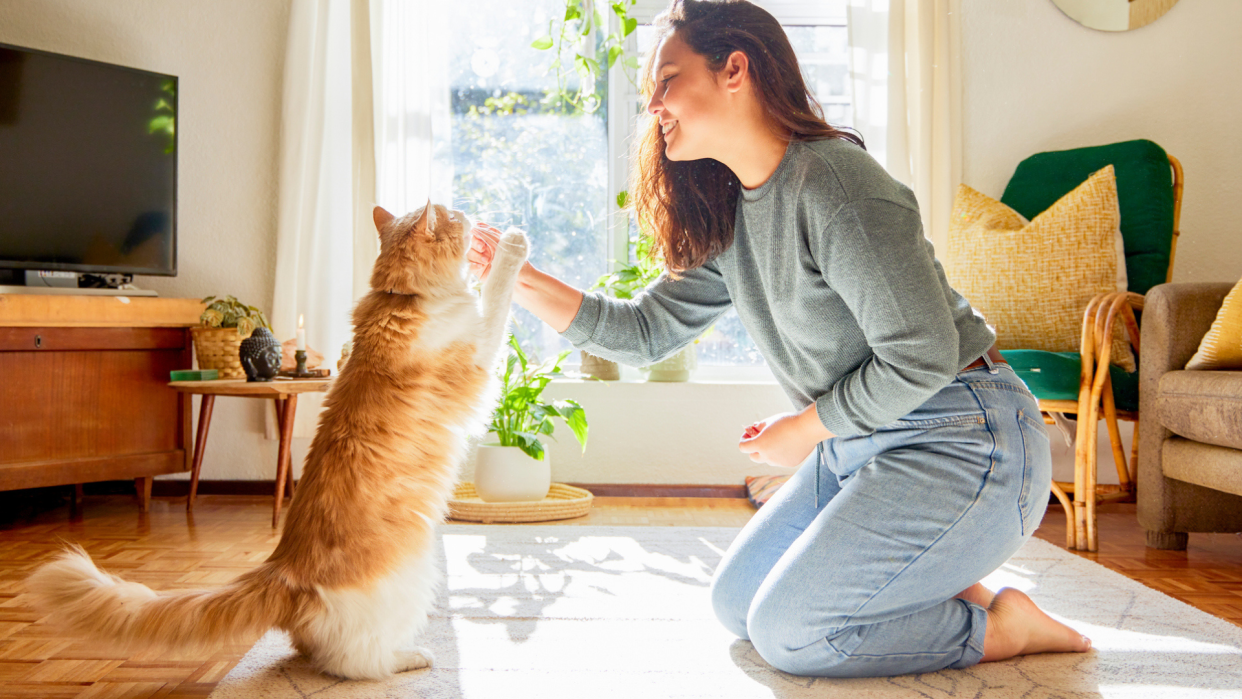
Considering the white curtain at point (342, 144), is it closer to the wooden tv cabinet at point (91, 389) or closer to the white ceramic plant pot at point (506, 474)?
the wooden tv cabinet at point (91, 389)

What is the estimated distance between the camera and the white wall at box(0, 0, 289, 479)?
2.94 m

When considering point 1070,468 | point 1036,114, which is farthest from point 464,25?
point 1070,468

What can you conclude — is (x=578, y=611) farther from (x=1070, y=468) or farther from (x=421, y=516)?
(x=1070, y=468)

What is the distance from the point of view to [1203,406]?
1920 mm

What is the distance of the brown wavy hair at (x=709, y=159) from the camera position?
1.20 meters

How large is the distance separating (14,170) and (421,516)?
220cm

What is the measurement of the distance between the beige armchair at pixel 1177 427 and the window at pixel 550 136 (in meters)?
1.38

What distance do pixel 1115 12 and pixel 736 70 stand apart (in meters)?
2.53

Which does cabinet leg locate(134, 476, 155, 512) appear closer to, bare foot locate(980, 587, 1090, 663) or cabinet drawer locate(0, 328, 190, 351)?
cabinet drawer locate(0, 328, 190, 351)

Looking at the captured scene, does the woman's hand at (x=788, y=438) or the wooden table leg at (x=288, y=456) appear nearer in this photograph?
the woman's hand at (x=788, y=438)

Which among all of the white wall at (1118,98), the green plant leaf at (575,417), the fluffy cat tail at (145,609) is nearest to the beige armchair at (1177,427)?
A: the white wall at (1118,98)

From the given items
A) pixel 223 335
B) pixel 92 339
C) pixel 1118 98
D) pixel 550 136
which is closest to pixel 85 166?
pixel 92 339

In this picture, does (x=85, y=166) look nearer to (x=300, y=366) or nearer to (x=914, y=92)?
(x=300, y=366)

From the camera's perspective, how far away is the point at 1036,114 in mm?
2982
